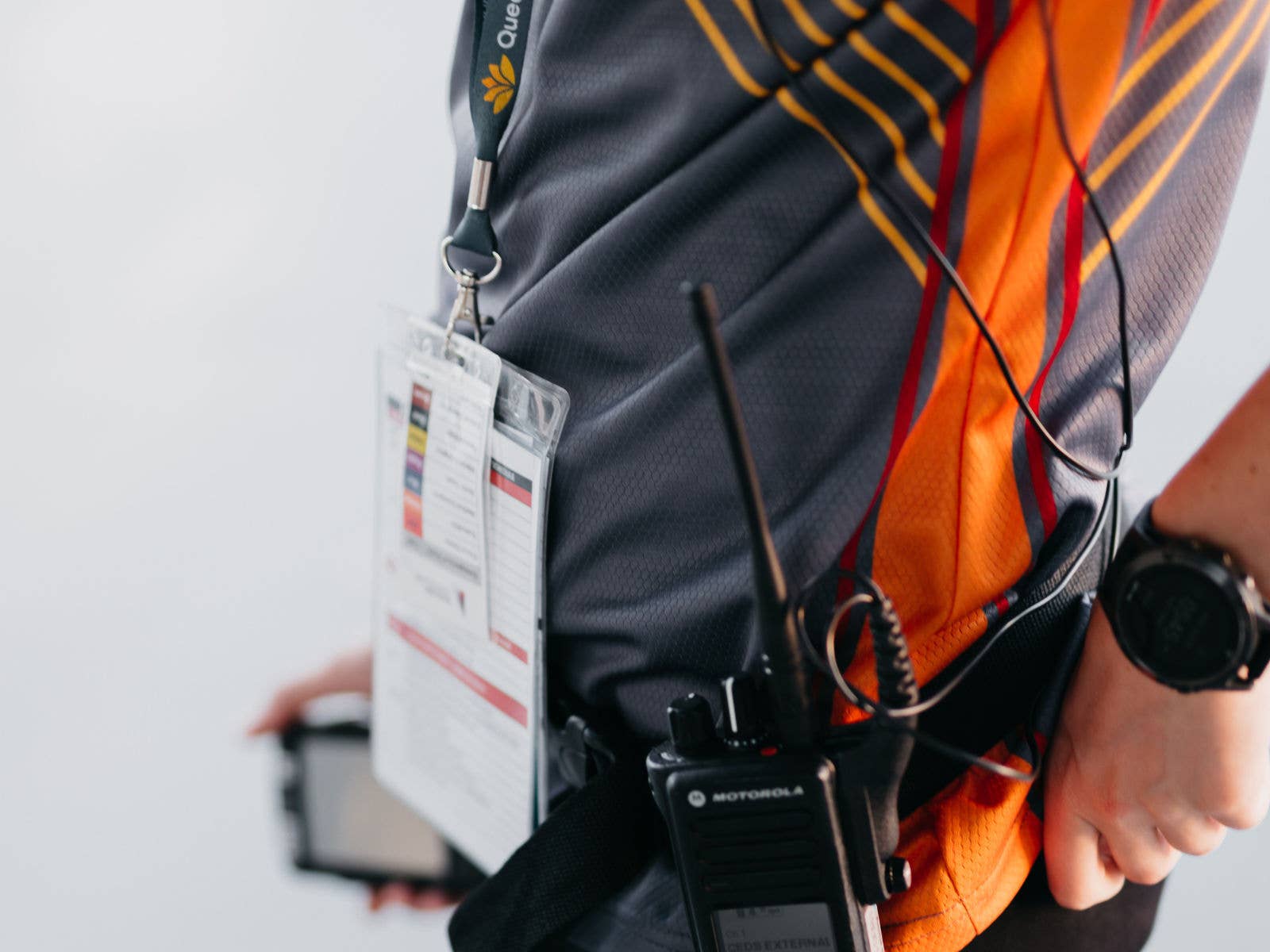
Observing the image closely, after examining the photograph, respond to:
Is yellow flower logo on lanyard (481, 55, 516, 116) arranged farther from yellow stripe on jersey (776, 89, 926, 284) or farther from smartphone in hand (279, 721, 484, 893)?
smartphone in hand (279, 721, 484, 893)

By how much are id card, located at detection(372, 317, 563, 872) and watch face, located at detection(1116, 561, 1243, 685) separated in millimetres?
313

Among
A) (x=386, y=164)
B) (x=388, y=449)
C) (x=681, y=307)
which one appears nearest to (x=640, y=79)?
(x=681, y=307)

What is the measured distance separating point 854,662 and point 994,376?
16 centimetres

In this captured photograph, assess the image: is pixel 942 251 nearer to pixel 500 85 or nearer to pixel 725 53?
pixel 725 53

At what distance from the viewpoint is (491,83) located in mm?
642

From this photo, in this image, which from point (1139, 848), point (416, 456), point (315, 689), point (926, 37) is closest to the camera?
point (926, 37)

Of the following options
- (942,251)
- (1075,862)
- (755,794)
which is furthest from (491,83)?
(1075,862)

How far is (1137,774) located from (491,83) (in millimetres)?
490

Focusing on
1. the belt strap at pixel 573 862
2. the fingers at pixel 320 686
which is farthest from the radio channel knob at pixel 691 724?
the fingers at pixel 320 686

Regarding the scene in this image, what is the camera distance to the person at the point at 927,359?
0.50 meters

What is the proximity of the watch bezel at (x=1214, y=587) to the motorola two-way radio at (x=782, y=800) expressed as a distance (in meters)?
0.11

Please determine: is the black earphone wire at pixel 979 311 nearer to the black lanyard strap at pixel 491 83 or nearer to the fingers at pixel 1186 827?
the fingers at pixel 1186 827

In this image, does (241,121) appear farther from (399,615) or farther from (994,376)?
(994,376)

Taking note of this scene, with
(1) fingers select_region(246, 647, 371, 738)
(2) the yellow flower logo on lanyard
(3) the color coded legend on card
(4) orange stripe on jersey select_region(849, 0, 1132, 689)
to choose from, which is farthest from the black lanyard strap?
(1) fingers select_region(246, 647, 371, 738)
